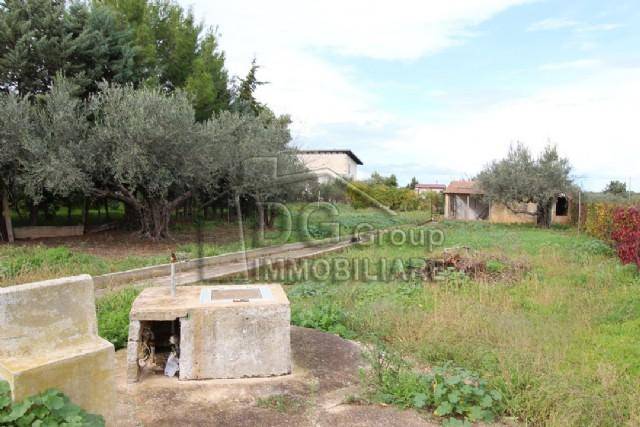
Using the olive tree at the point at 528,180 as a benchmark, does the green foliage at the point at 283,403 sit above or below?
below

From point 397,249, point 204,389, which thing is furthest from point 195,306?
point 397,249

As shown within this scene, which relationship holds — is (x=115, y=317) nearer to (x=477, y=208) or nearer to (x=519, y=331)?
(x=519, y=331)

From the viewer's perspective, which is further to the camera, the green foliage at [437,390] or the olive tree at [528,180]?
the olive tree at [528,180]

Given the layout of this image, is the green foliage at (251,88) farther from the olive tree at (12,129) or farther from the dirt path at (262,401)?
the dirt path at (262,401)

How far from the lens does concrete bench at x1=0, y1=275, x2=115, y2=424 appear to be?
3080mm

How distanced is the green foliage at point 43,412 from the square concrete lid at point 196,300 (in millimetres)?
1790

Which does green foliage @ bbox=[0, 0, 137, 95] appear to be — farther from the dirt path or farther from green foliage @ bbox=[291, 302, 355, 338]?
the dirt path

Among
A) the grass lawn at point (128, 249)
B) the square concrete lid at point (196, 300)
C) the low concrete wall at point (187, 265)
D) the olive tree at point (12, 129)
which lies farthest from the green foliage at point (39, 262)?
the square concrete lid at point (196, 300)

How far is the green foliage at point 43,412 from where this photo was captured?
9.05ft

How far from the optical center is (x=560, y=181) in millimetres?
24688

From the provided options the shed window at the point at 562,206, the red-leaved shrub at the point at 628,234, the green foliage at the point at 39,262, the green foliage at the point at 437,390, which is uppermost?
the shed window at the point at 562,206

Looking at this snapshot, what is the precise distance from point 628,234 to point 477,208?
2241 cm

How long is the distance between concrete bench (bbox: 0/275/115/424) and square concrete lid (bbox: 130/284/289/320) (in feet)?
→ 4.47

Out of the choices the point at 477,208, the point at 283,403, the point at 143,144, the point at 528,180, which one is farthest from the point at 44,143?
the point at 477,208
